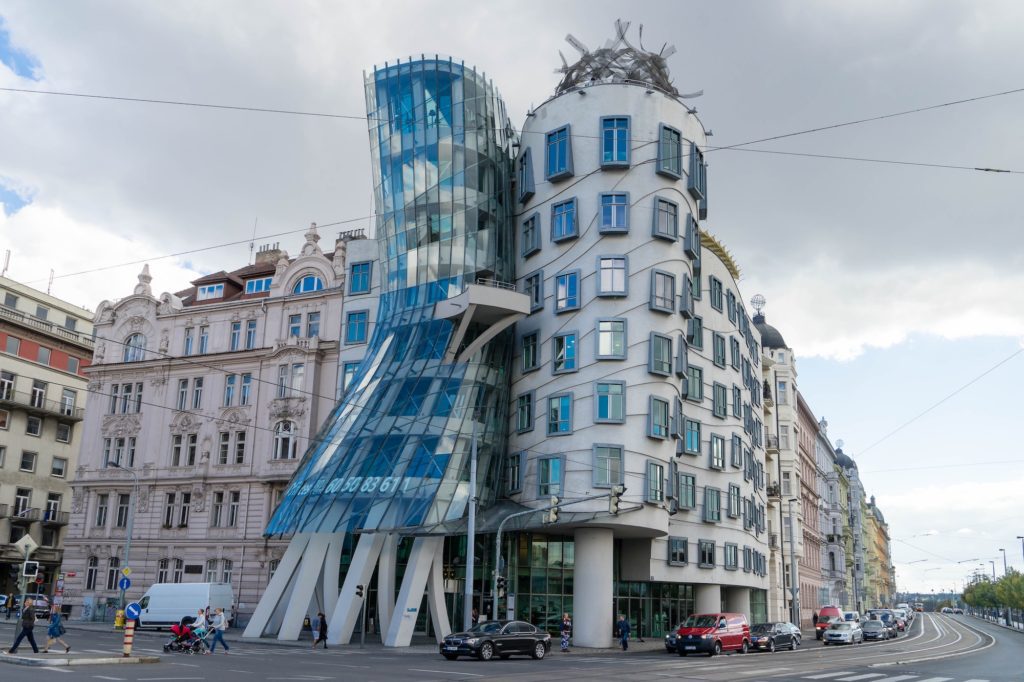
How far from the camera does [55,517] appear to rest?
246 ft

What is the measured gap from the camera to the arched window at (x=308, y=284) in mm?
62219

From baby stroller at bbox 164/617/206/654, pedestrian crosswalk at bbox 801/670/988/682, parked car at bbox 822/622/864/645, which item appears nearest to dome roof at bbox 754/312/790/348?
parked car at bbox 822/622/864/645

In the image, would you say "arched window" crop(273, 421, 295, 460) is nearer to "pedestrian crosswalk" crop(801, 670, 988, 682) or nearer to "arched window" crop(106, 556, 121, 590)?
"arched window" crop(106, 556, 121, 590)

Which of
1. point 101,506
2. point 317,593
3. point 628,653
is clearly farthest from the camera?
point 101,506

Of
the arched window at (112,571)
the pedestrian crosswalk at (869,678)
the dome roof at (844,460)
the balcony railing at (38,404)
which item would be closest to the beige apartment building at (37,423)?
the balcony railing at (38,404)

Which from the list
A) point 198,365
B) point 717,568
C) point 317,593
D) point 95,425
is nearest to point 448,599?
point 317,593

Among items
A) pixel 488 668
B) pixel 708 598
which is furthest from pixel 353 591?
pixel 708 598

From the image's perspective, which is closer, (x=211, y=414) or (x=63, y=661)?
(x=63, y=661)

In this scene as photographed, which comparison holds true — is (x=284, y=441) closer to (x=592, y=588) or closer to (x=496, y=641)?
(x=592, y=588)

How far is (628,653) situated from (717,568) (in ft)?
47.3

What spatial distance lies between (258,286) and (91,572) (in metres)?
22.8

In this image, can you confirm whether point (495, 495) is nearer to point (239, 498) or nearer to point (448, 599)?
point (448, 599)

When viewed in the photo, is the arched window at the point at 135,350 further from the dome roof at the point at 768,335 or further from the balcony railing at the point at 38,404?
the dome roof at the point at 768,335

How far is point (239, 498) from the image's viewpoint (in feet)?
195
